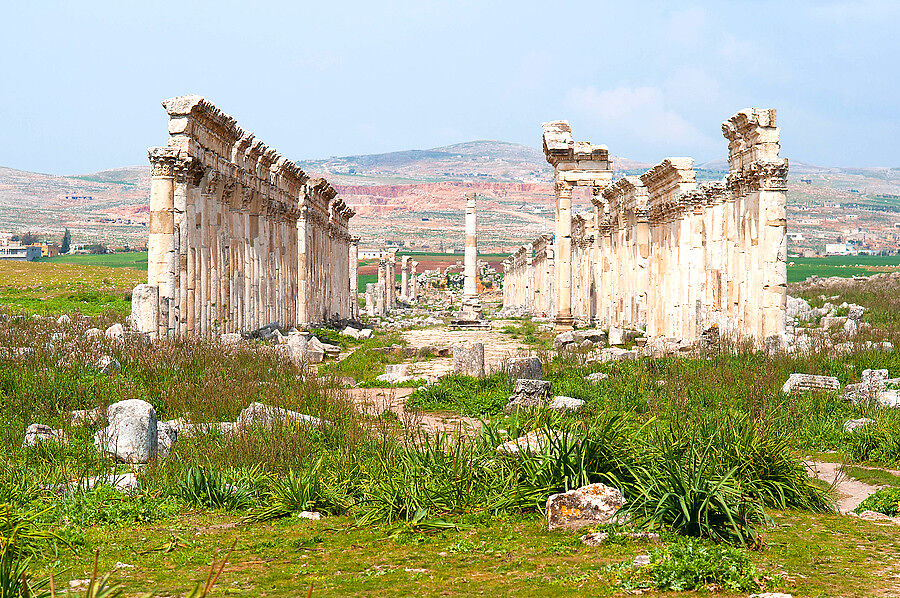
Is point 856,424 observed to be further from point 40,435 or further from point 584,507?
point 40,435

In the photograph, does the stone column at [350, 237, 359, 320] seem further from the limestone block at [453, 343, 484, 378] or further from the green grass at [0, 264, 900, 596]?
the green grass at [0, 264, 900, 596]

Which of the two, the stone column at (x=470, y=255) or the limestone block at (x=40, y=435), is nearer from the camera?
the limestone block at (x=40, y=435)

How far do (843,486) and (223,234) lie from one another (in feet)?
55.0

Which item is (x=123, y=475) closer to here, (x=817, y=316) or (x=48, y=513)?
(x=48, y=513)

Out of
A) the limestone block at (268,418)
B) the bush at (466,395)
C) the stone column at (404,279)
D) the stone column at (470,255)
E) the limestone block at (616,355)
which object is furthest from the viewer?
the stone column at (404,279)

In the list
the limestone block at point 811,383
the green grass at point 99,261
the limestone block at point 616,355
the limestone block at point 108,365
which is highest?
the green grass at point 99,261

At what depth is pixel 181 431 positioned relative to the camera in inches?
435

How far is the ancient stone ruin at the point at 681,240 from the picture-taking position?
19.5 meters

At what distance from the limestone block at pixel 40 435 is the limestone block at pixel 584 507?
5765 mm

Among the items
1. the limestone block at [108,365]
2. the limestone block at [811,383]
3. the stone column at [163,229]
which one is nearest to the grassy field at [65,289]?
the stone column at [163,229]

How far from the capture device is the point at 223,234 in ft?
74.2

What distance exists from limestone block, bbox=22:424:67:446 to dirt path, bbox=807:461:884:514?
7.97 metres

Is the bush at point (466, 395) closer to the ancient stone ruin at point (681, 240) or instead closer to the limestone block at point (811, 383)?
the limestone block at point (811, 383)

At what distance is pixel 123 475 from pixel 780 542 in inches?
239
